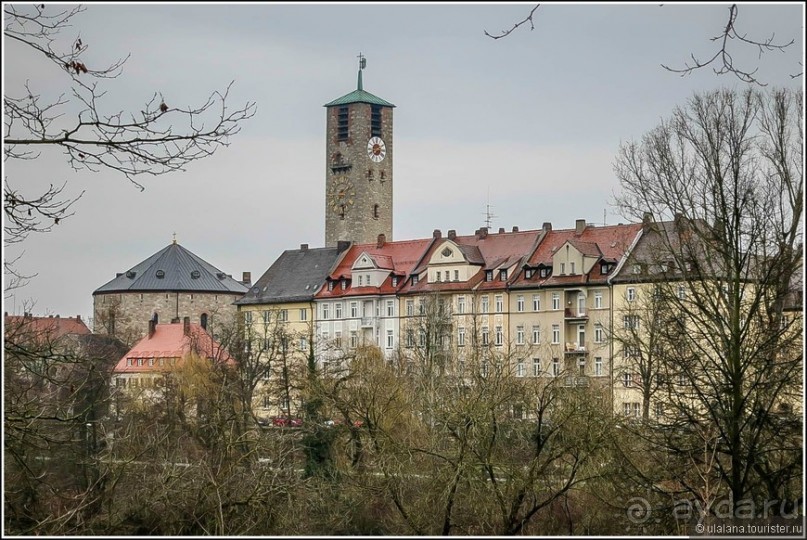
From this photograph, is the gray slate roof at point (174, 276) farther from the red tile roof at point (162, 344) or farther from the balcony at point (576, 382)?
the balcony at point (576, 382)

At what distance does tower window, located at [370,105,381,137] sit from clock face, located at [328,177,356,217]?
4.10m

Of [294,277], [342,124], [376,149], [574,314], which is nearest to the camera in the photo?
[574,314]

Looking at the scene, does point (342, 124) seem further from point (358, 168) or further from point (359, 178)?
point (359, 178)

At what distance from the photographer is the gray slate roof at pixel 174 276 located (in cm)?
10562

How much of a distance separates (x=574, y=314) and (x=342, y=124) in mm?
37765

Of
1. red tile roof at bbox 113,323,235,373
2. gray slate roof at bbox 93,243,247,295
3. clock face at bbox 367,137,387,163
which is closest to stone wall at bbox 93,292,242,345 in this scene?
gray slate roof at bbox 93,243,247,295

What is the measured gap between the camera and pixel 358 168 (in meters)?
97.2

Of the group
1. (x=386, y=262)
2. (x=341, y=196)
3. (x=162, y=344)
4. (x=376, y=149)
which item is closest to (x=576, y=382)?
(x=386, y=262)

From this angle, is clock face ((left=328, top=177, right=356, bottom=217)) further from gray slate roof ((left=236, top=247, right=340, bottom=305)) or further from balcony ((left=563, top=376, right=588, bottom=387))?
balcony ((left=563, top=376, right=588, bottom=387))

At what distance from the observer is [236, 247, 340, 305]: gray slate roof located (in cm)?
7788

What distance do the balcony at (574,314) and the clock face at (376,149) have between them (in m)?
36.1

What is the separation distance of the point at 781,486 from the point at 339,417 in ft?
53.8

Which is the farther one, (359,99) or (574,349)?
(359,99)

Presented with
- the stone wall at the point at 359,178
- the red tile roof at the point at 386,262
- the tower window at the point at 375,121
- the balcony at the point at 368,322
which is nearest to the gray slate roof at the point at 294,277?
the red tile roof at the point at 386,262
